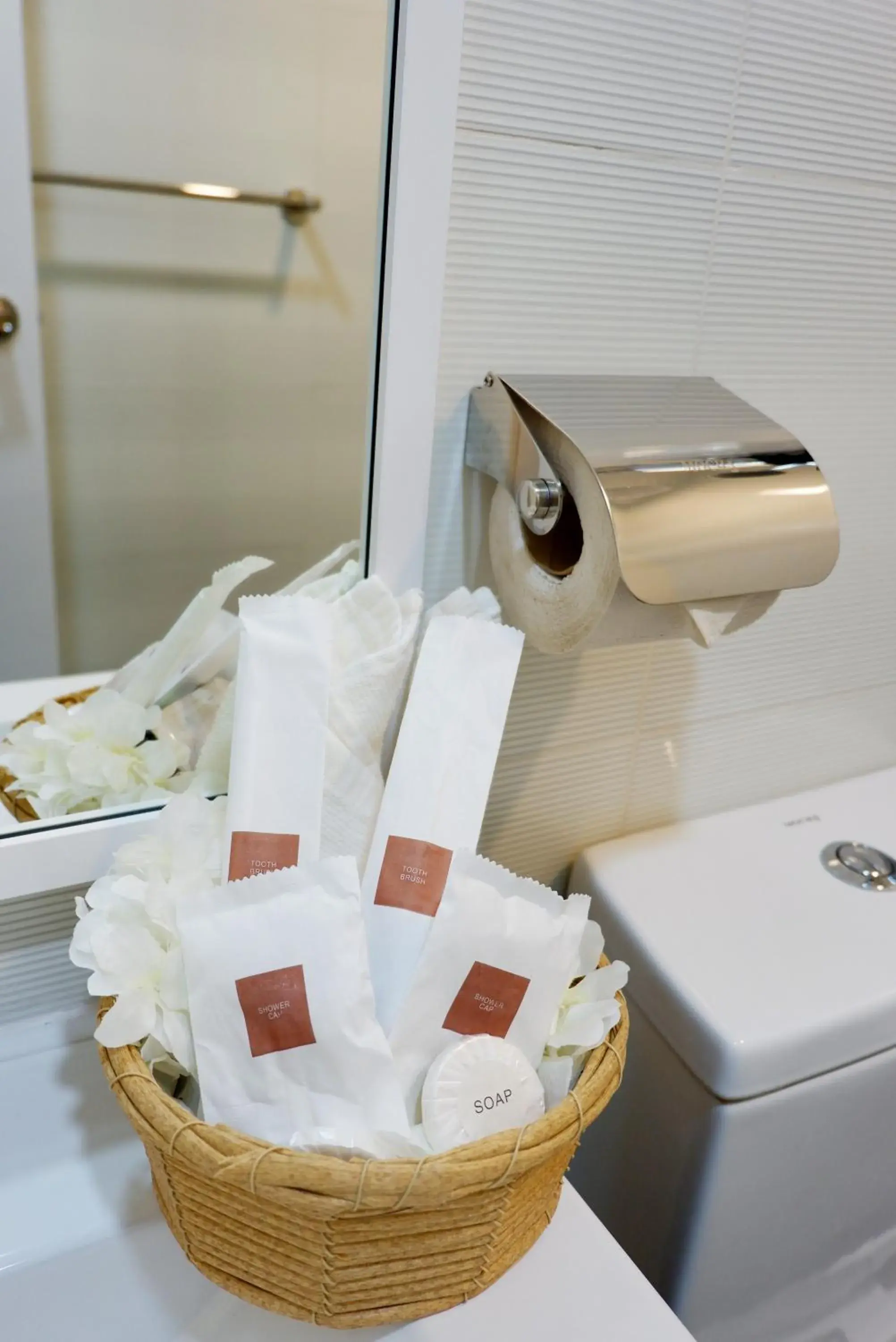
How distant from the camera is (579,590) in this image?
0.61m

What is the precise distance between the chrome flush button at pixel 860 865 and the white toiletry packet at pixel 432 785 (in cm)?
39

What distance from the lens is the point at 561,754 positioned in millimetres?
812

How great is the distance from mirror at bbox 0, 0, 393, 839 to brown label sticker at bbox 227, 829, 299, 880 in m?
0.14

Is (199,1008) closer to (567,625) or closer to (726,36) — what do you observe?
(567,625)

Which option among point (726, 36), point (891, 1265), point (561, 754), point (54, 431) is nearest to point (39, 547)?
point (54, 431)

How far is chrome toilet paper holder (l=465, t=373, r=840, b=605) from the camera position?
590 mm

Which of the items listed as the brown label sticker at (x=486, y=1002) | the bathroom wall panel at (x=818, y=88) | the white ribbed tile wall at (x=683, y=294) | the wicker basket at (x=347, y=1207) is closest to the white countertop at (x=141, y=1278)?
the wicker basket at (x=347, y=1207)

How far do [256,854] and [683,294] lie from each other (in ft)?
1.53

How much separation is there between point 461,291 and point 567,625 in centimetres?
21

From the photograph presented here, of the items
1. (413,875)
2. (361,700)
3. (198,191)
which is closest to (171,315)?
(198,191)

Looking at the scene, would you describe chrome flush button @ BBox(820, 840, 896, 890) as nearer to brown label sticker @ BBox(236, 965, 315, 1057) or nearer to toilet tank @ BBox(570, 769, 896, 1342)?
toilet tank @ BBox(570, 769, 896, 1342)

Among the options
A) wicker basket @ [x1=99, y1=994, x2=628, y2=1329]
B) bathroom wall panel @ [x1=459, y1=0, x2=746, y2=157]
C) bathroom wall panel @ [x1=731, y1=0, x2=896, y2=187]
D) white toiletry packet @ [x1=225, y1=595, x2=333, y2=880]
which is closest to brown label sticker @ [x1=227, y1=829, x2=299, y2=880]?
white toiletry packet @ [x1=225, y1=595, x2=333, y2=880]

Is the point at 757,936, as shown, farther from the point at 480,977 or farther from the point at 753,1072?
the point at 480,977

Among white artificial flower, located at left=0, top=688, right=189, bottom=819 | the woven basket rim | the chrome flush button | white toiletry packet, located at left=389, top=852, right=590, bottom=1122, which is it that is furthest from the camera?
the chrome flush button
